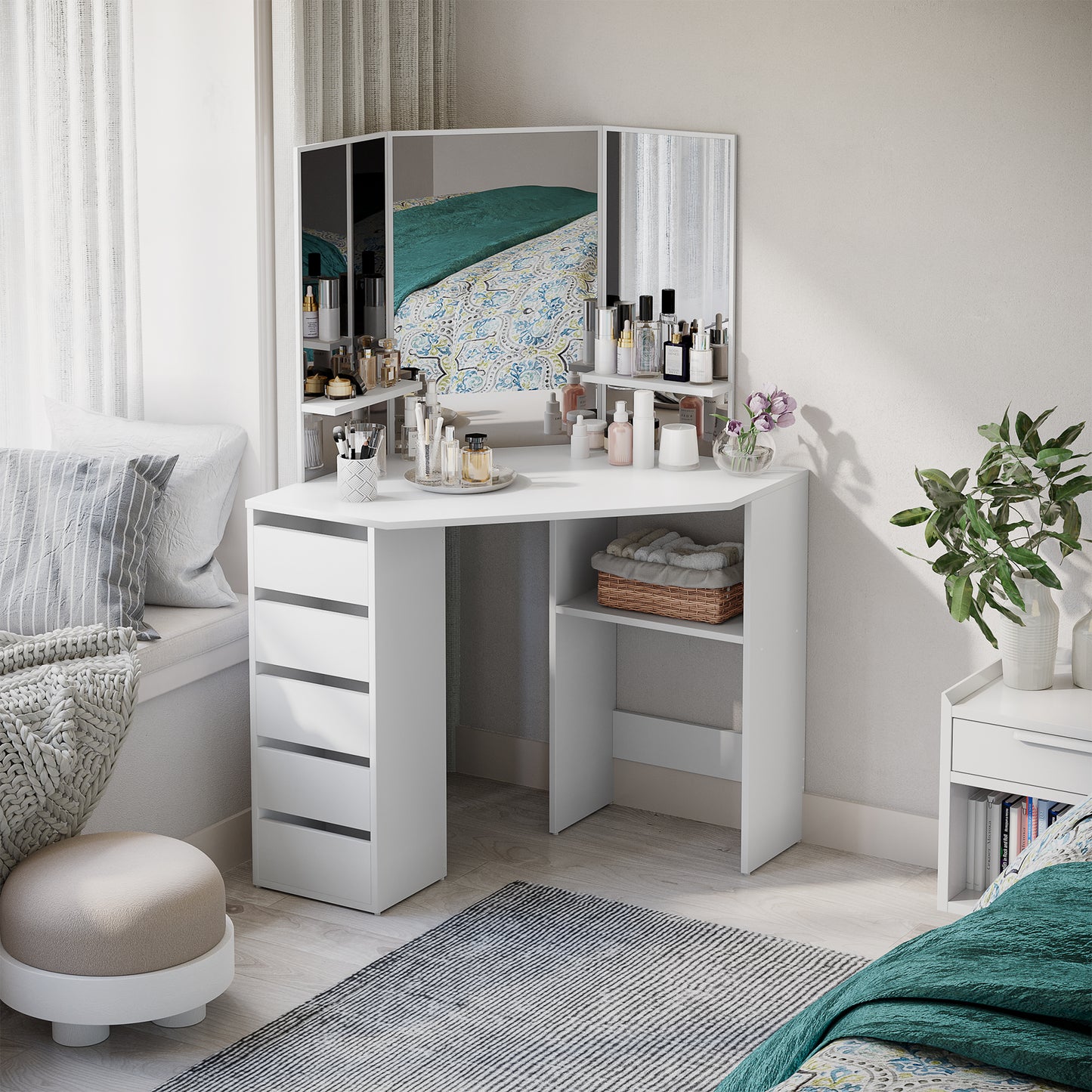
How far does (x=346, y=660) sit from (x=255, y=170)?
3.51 ft

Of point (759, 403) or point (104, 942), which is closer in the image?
point (104, 942)

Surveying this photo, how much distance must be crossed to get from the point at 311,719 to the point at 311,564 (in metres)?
0.32

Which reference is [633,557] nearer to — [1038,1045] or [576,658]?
[576,658]

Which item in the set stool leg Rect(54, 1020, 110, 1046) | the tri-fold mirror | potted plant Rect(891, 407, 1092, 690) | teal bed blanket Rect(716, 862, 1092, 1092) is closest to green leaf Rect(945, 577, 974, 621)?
potted plant Rect(891, 407, 1092, 690)

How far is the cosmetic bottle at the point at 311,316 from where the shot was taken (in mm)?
3119

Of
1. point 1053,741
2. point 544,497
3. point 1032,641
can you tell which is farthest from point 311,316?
point 1053,741

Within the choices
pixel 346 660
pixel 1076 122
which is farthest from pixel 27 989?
pixel 1076 122

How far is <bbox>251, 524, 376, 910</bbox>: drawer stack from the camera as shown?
2850 millimetres

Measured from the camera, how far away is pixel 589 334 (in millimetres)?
3383

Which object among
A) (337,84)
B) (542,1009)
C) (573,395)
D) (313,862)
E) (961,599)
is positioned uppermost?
(337,84)

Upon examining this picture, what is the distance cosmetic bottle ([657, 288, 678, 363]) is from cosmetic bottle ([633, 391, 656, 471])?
14cm

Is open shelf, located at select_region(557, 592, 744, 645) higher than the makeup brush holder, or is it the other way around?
the makeup brush holder

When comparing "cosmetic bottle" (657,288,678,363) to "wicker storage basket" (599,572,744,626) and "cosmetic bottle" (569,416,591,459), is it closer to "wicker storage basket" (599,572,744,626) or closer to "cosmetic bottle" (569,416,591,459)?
"cosmetic bottle" (569,416,591,459)

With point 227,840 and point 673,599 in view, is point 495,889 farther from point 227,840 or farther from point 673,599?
point 673,599
